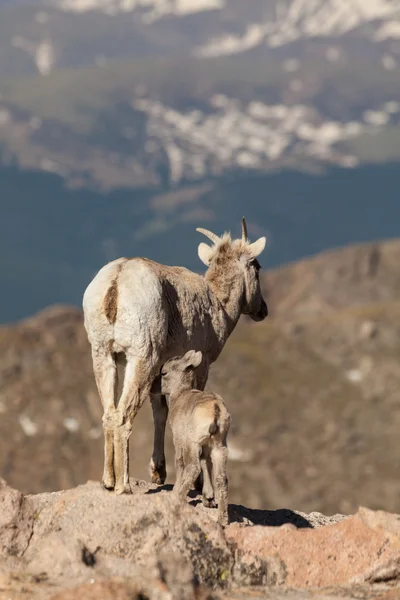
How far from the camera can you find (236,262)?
2498 cm

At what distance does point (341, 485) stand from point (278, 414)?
1600 centimetres

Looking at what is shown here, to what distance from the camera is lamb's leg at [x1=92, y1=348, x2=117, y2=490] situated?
63.1ft

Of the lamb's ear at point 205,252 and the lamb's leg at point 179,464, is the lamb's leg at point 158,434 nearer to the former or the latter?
the lamb's leg at point 179,464

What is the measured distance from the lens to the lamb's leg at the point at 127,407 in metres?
19.1

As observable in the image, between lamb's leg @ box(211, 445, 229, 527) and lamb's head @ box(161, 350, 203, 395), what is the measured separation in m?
1.92

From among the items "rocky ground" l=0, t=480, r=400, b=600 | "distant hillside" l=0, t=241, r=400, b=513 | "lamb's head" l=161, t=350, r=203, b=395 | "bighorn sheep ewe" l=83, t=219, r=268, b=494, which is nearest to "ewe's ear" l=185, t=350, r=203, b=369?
"lamb's head" l=161, t=350, r=203, b=395

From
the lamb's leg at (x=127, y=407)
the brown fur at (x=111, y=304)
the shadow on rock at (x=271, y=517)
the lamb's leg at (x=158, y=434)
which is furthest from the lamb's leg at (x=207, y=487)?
the brown fur at (x=111, y=304)

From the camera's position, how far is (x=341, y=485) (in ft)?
608

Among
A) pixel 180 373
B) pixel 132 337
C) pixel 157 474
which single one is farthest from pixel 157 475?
pixel 132 337

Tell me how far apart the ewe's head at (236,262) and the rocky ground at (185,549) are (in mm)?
7292

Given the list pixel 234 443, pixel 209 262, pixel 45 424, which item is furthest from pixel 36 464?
pixel 209 262

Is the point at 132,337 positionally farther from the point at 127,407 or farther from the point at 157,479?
the point at 157,479

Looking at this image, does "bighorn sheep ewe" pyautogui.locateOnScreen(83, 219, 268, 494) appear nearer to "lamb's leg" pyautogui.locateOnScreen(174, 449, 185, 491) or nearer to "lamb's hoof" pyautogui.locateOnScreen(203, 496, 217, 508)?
"lamb's leg" pyautogui.locateOnScreen(174, 449, 185, 491)

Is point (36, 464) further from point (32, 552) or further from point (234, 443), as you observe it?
point (32, 552)
